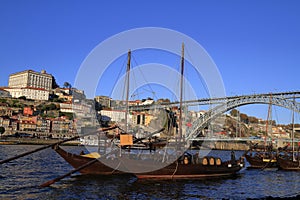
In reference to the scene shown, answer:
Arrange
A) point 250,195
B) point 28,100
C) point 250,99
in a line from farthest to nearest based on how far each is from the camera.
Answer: point 28,100 → point 250,99 → point 250,195

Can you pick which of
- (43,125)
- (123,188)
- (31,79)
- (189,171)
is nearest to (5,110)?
(43,125)

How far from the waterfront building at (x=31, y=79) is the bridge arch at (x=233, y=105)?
295 ft

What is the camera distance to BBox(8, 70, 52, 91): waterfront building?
13575cm

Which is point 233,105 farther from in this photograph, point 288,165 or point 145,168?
point 145,168

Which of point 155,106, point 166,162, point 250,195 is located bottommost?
point 250,195

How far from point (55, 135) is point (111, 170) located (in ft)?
247

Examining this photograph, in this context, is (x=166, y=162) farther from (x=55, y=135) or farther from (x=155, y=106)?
(x=55, y=135)

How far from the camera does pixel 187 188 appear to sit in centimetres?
1867

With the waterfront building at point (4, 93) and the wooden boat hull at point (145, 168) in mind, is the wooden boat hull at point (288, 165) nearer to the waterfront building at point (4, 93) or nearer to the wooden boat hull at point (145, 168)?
the wooden boat hull at point (145, 168)

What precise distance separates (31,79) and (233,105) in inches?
3927

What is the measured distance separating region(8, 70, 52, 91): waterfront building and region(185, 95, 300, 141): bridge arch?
9000 centimetres

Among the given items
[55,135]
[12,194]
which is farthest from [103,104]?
[12,194]

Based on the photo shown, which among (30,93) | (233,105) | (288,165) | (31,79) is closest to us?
(288,165)

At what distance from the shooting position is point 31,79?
136 m
